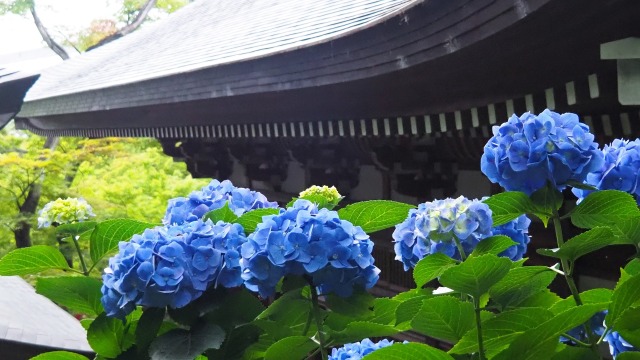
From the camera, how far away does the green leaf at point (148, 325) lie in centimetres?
103

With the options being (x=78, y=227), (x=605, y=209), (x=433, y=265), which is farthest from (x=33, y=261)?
(x=605, y=209)

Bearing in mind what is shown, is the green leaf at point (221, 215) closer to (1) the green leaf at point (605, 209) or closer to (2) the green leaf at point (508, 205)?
(2) the green leaf at point (508, 205)

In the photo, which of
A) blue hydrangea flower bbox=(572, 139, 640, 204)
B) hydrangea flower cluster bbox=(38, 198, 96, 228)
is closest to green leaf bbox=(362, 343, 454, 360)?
blue hydrangea flower bbox=(572, 139, 640, 204)

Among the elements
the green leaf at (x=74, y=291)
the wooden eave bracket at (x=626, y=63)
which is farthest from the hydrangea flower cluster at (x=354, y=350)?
the wooden eave bracket at (x=626, y=63)

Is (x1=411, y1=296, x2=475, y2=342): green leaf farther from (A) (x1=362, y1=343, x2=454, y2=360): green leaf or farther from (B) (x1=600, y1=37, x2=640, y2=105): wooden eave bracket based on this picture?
(B) (x1=600, y1=37, x2=640, y2=105): wooden eave bracket

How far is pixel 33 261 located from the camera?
1.18 meters

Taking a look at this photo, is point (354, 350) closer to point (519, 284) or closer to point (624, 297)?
point (519, 284)

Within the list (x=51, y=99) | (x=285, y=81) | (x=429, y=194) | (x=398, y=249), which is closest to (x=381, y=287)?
(x=429, y=194)

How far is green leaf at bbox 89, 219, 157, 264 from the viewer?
1.16 m

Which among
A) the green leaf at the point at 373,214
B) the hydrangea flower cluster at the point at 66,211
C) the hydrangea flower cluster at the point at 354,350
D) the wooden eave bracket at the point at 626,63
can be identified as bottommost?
the wooden eave bracket at the point at 626,63

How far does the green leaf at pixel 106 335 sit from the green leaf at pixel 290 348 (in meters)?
0.25

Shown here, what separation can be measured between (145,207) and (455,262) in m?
10.1

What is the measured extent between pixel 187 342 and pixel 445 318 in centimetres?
33

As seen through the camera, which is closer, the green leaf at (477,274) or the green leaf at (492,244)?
the green leaf at (477,274)
